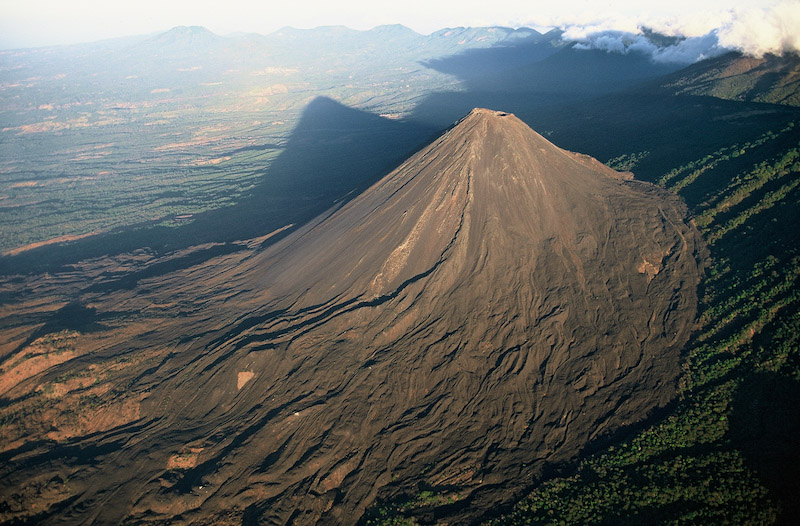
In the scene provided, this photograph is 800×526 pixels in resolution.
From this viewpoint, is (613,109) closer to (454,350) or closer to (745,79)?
(745,79)

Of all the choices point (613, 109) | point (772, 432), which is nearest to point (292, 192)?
point (613, 109)

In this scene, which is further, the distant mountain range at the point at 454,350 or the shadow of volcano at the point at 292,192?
the shadow of volcano at the point at 292,192

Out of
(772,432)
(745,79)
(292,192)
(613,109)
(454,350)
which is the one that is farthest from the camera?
(613,109)

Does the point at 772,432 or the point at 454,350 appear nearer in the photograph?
the point at 772,432

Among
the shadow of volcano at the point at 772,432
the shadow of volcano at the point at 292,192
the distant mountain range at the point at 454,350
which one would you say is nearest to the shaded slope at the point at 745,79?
the distant mountain range at the point at 454,350

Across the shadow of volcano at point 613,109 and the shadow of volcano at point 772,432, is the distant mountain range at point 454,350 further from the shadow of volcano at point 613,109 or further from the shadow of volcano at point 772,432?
the shadow of volcano at point 613,109

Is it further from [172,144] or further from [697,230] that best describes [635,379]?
[172,144]
